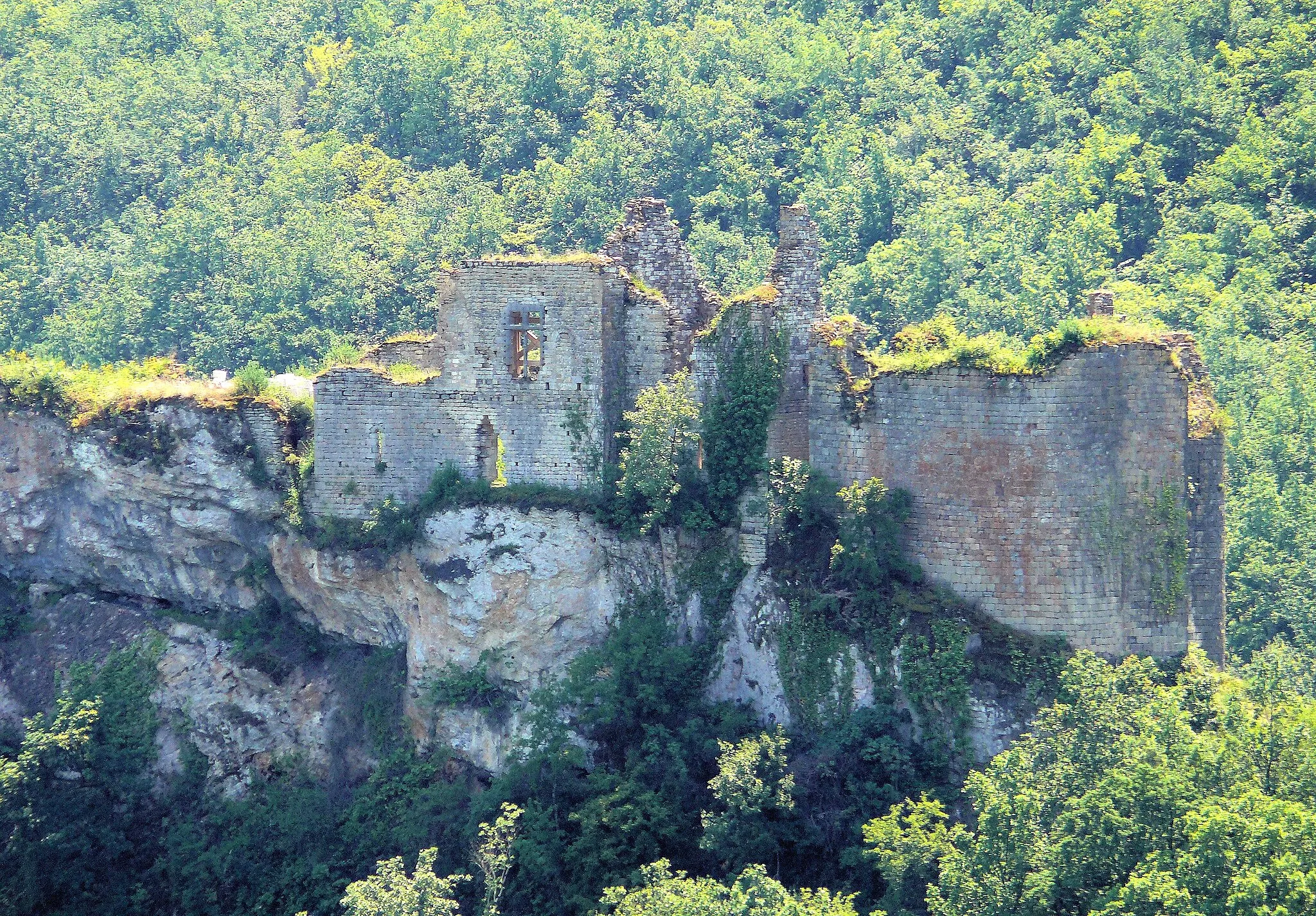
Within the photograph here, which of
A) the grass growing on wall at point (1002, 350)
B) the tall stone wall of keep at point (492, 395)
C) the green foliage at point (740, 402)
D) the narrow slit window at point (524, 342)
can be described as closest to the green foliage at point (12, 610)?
the tall stone wall of keep at point (492, 395)

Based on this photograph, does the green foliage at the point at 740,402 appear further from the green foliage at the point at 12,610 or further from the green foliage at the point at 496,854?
the green foliage at the point at 12,610

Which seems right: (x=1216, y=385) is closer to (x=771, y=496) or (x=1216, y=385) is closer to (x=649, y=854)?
(x=771, y=496)

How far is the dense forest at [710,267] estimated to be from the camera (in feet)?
117

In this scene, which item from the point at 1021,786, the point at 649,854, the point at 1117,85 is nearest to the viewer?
the point at 1021,786

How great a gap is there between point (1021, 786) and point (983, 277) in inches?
924

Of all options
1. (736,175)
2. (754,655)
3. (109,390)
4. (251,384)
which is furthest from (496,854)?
(736,175)

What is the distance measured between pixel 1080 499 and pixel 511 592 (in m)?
9.83

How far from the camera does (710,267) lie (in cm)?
5747

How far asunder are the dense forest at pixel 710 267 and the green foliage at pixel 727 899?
0.27 ft

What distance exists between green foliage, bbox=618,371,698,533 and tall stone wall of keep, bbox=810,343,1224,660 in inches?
162

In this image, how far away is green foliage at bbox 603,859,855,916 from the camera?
35719 mm

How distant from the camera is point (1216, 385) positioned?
179 feet

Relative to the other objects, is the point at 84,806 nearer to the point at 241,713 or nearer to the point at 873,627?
the point at 241,713

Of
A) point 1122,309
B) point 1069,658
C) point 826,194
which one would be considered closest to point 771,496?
point 1069,658
